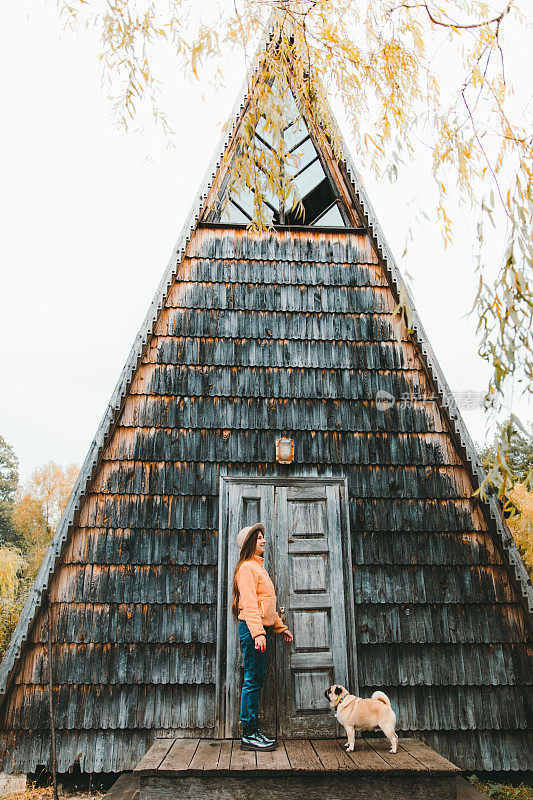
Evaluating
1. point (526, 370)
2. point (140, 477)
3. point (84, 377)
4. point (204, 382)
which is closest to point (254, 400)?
point (204, 382)

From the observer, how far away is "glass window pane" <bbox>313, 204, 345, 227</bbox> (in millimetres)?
5535

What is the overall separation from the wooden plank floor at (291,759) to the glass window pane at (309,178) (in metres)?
5.19

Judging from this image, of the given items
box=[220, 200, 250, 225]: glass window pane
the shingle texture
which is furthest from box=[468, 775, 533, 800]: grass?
box=[220, 200, 250, 225]: glass window pane

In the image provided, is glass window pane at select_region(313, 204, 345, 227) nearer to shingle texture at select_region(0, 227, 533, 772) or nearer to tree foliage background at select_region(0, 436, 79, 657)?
shingle texture at select_region(0, 227, 533, 772)

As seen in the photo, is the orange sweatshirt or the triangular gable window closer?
the orange sweatshirt

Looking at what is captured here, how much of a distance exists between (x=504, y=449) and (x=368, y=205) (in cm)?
342

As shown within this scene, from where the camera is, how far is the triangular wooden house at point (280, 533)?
4035mm

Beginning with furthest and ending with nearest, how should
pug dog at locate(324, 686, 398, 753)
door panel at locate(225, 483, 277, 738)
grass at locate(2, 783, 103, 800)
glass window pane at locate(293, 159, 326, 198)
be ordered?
1. glass window pane at locate(293, 159, 326, 198)
2. door panel at locate(225, 483, 277, 738)
3. grass at locate(2, 783, 103, 800)
4. pug dog at locate(324, 686, 398, 753)

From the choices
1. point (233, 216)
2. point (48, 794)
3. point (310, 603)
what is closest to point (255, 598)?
point (310, 603)

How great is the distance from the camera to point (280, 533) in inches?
175

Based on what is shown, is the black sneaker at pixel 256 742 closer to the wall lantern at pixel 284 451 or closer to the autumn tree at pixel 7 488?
the wall lantern at pixel 284 451

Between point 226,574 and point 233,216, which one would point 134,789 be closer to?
point 226,574

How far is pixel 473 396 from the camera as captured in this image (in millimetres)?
3053

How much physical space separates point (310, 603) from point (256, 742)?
43.3 inches
